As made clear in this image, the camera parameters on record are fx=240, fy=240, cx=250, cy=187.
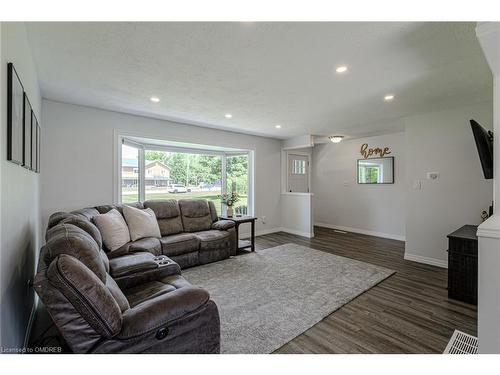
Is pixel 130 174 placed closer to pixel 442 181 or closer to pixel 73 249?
pixel 73 249

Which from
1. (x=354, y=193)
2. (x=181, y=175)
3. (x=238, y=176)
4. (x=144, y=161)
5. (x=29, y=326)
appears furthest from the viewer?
(x=354, y=193)

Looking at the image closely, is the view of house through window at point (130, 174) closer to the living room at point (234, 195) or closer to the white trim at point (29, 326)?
the living room at point (234, 195)

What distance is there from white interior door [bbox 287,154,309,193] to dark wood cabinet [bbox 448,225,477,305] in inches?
157

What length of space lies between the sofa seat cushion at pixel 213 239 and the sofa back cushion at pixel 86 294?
2462 millimetres

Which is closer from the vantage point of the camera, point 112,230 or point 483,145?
point 483,145

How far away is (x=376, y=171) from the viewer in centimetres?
568

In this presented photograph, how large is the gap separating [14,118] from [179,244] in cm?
240

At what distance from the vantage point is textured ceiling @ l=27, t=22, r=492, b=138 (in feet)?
5.60

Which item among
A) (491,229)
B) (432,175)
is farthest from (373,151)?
(491,229)

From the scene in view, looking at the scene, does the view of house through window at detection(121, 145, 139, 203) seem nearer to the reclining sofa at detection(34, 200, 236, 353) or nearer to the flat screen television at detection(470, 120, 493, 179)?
the reclining sofa at detection(34, 200, 236, 353)

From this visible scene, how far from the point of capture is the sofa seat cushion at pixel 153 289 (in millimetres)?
1820

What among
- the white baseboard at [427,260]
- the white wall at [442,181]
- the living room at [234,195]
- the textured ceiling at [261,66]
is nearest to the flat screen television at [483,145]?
the living room at [234,195]

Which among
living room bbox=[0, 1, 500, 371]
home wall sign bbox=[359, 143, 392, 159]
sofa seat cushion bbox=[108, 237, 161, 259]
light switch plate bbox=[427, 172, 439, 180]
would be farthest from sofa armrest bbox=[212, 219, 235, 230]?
home wall sign bbox=[359, 143, 392, 159]
